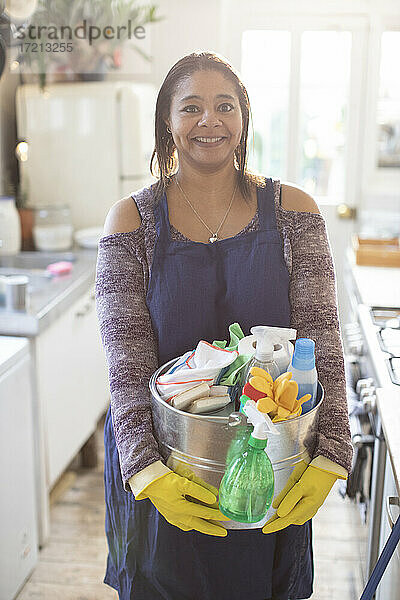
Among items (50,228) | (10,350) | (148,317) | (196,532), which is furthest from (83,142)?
(196,532)

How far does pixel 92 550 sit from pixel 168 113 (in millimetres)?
1428

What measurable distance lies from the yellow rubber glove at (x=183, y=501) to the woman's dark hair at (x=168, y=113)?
1.58ft

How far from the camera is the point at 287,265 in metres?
1.13

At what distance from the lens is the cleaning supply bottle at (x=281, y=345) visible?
0.97 m

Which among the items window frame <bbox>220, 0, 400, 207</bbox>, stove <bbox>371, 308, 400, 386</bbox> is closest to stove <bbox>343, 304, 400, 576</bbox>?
stove <bbox>371, 308, 400, 386</bbox>

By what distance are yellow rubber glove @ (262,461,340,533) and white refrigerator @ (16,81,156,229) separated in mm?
1982

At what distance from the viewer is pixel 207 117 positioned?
108 cm

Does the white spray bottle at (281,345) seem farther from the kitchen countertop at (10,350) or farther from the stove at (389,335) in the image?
the kitchen countertop at (10,350)

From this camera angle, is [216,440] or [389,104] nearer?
[216,440]

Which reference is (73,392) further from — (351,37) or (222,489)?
(351,37)

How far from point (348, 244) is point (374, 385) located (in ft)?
5.93

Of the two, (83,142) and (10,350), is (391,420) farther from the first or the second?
(83,142)

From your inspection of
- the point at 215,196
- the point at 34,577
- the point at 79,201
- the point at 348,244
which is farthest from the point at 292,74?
the point at 34,577

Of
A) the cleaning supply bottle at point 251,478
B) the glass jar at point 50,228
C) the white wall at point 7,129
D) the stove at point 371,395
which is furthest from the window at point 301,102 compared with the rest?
the cleaning supply bottle at point 251,478
